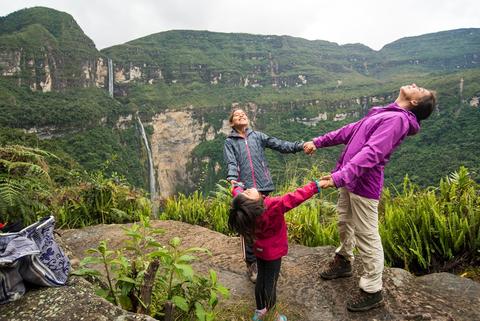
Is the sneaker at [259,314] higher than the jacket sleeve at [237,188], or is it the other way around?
the jacket sleeve at [237,188]

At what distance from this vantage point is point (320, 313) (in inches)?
97.9

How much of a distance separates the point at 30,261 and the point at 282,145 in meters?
2.24

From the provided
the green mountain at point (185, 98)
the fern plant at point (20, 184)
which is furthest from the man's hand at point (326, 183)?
the green mountain at point (185, 98)

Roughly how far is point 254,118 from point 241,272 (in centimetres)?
8566

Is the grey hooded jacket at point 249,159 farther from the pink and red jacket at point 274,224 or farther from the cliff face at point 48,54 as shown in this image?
the cliff face at point 48,54

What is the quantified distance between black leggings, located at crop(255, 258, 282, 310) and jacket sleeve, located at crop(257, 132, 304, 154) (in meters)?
1.17

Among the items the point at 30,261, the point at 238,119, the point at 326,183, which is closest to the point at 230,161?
the point at 238,119

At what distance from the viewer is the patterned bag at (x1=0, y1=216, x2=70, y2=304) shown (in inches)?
65.5

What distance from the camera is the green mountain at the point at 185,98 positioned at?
50438mm

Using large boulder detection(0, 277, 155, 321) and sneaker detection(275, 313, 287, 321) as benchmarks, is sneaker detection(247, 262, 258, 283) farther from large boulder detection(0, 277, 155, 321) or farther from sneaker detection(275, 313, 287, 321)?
large boulder detection(0, 277, 155, 321)

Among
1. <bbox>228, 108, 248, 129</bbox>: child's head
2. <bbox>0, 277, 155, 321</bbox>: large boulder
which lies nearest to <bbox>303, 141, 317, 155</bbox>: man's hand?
<bbox>228, 108, 248, 129</bbox>: child's head

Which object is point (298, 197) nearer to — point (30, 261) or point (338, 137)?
point (338, 137)

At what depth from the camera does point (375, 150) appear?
231cm

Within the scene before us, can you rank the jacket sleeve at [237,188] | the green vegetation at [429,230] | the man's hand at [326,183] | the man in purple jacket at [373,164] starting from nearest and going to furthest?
the man's hand at [326,183] < the man in purple jacket at [373,164] < the jacket sleeve at [237,188] < the green vegetation at [429,230]
